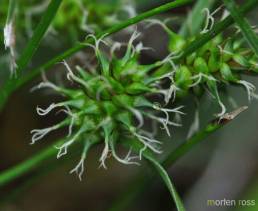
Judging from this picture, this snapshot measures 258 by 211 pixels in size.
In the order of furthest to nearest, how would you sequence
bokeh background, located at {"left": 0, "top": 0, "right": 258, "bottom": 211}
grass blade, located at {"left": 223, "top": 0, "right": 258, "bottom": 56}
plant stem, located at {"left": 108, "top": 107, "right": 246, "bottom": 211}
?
bokeh background, located at {"left": 0, "top": 0, "right": 258, "bottom": 211} → plant stem, located at {"left": 108, "top": 107, "right": 246, "bottom": 211} → grass blade, located at {"left": 223, "top": 0, "right": 258, "bottom": 56}

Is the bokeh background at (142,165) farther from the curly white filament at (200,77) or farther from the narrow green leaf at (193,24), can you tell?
the curly white filament at (200,77)

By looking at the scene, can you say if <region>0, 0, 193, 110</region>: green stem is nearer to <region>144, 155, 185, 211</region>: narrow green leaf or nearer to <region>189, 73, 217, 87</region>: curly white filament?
<region>189, 73, 217, 87</region>: curly white filament

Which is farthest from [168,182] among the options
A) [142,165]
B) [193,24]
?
[142,165]

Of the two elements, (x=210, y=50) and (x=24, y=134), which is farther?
(x=24, y=134)

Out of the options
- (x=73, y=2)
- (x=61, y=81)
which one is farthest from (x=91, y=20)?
(x=61, y=81)

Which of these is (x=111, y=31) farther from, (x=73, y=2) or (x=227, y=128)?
(x=227, y=128)

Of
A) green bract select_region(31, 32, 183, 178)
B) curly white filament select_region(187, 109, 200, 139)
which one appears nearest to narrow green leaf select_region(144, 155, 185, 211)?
green bract select_region(31, 32, 183, 178)

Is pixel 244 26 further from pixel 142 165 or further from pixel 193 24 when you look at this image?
pixel 142 165
